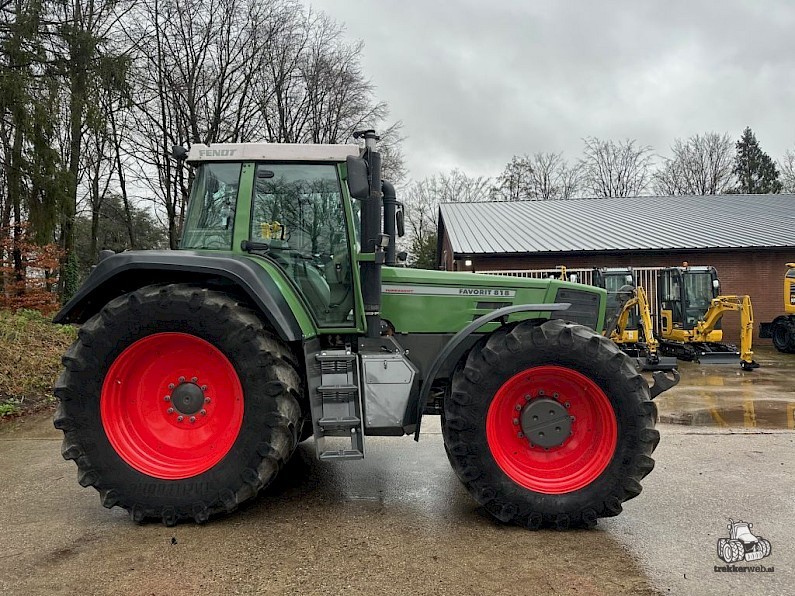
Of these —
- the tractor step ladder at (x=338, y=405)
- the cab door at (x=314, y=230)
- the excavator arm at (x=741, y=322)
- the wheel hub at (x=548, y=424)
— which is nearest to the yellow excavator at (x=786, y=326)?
the excavator arm at (x=741, y=322)

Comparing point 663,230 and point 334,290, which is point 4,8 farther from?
point 663,230

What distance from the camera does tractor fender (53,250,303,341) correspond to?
3.22 metres

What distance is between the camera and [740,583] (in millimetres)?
2588

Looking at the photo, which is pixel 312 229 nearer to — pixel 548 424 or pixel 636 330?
pixel 548 424

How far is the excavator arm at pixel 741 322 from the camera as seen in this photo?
1116 cm

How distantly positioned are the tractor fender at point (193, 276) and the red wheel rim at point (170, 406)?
400 millimetres

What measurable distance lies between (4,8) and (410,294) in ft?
38.3

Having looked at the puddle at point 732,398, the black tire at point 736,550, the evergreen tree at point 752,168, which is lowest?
the puddle at point 732,398

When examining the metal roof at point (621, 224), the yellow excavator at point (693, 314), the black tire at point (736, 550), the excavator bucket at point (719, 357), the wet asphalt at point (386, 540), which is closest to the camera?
the wet asphalt at point (386, 540)

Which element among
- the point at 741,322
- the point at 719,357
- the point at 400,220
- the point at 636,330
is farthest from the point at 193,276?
the point at 741,322

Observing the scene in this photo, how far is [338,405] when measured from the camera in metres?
3.39

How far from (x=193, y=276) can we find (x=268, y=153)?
3.12 ft

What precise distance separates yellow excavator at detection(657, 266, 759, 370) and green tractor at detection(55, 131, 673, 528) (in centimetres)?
1012

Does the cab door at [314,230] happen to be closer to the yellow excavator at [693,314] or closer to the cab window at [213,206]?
the cab window at [213,206]
